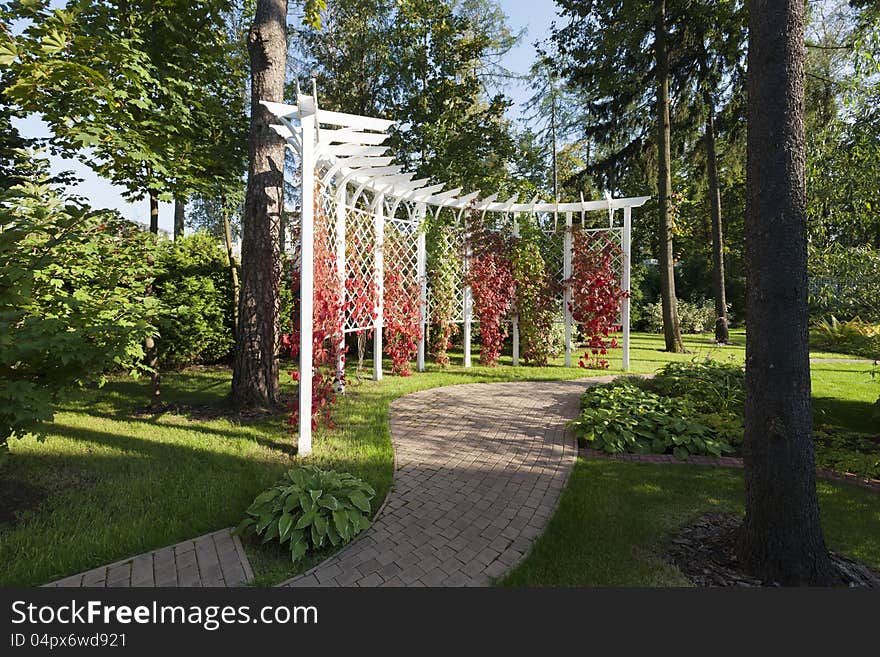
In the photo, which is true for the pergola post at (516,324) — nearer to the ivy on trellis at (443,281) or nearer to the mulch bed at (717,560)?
the ivy on trellis at (443,281)

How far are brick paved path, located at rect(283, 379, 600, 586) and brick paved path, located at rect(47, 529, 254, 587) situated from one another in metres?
0.38

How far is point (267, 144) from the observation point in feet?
17.1

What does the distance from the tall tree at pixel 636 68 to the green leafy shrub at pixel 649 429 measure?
6641mm

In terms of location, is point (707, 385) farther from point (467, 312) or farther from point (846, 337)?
point (846, 337)

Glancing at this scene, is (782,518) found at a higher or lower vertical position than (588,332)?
lower

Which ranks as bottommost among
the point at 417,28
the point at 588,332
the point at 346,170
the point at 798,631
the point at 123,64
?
the point at 798,631

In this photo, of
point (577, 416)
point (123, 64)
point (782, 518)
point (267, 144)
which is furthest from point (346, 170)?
point (782, 518)

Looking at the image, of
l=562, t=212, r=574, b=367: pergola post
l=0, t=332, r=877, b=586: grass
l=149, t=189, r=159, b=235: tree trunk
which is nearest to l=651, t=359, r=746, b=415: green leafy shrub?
l=0, t=332, r=877, b=586: grass

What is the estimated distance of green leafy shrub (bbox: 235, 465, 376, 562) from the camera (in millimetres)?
2520

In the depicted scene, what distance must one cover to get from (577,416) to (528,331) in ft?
12.3

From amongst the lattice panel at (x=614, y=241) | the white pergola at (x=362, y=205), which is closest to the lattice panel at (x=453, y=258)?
the white pergola at (x=362, y=205)

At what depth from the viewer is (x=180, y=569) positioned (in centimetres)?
231

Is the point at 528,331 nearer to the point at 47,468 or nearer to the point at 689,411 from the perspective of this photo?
the point at 689,411

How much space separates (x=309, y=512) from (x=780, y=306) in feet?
9.48
